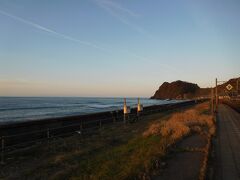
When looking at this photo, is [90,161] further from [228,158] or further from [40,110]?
[40,110]

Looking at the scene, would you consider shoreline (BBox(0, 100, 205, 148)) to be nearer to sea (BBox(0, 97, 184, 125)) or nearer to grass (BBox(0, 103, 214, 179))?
grass (BBox(0, 103, 214, 179))

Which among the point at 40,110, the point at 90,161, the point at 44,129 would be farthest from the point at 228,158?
the point at 40,110

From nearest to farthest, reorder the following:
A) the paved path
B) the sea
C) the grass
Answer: the paved path → the grass → the sea

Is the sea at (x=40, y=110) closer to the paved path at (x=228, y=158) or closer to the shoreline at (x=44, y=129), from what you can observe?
the shoreline at (x=44, y=129)

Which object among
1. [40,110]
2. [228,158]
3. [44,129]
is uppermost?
[228,158]

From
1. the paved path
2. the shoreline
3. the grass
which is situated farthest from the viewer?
the shoreline

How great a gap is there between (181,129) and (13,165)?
34.0ft

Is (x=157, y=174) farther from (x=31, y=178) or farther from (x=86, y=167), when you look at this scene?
(x=31, y=178)

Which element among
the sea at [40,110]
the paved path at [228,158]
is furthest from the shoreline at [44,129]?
the sea at [40,110]

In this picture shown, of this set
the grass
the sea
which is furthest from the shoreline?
the sea

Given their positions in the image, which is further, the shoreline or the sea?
the sea

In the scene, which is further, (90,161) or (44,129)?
(44,129)

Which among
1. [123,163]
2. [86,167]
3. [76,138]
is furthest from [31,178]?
[76,138]

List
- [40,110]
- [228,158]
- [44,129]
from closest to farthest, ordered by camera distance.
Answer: [228,158], [44,129], [40,110]
